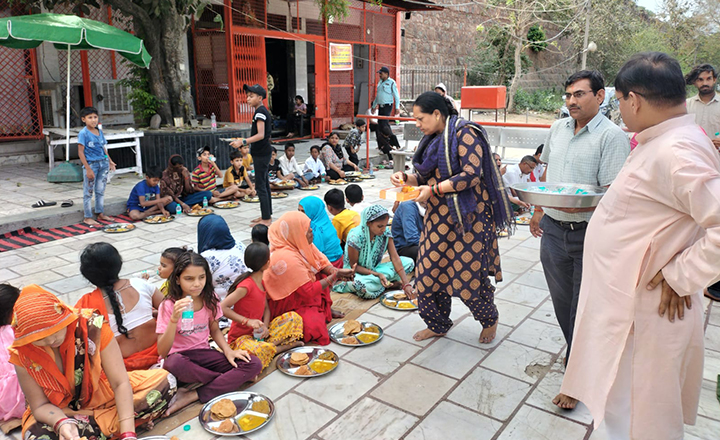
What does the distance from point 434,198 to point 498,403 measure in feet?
4.09

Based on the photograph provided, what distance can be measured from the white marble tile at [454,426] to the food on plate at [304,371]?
79 centimetres

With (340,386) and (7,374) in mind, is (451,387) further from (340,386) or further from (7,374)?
(7,374)

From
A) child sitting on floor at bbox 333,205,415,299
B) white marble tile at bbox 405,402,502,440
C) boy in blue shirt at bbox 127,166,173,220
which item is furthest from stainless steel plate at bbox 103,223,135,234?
white marble tile at bbox 405,402,502,440

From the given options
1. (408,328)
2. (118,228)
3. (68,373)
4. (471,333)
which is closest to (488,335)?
(471,333)

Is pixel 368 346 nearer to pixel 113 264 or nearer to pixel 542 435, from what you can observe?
pixel 542 435

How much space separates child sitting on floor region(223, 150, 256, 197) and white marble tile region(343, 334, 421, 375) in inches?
204

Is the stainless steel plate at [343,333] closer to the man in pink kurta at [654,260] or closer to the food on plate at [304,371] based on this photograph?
the food on plate at [304,371]

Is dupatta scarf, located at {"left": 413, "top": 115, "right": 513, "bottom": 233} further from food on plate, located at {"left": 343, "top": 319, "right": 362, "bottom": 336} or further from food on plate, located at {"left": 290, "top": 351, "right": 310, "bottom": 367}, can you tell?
food on plate, located at {"left": 290, "top": 351, "right": 310, "bottom": 367}

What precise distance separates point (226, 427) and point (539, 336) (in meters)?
2.24

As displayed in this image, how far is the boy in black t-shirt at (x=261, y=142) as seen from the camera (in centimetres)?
643

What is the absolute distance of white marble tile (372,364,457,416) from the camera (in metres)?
2.98

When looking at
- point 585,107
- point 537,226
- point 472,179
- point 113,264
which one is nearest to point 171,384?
point 113,264

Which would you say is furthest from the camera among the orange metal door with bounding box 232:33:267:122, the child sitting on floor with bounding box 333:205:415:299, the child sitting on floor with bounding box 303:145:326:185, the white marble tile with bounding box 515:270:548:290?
the orange metal door with bounding box 232:33:267:122

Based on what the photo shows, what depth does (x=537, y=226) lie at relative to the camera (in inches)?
133
